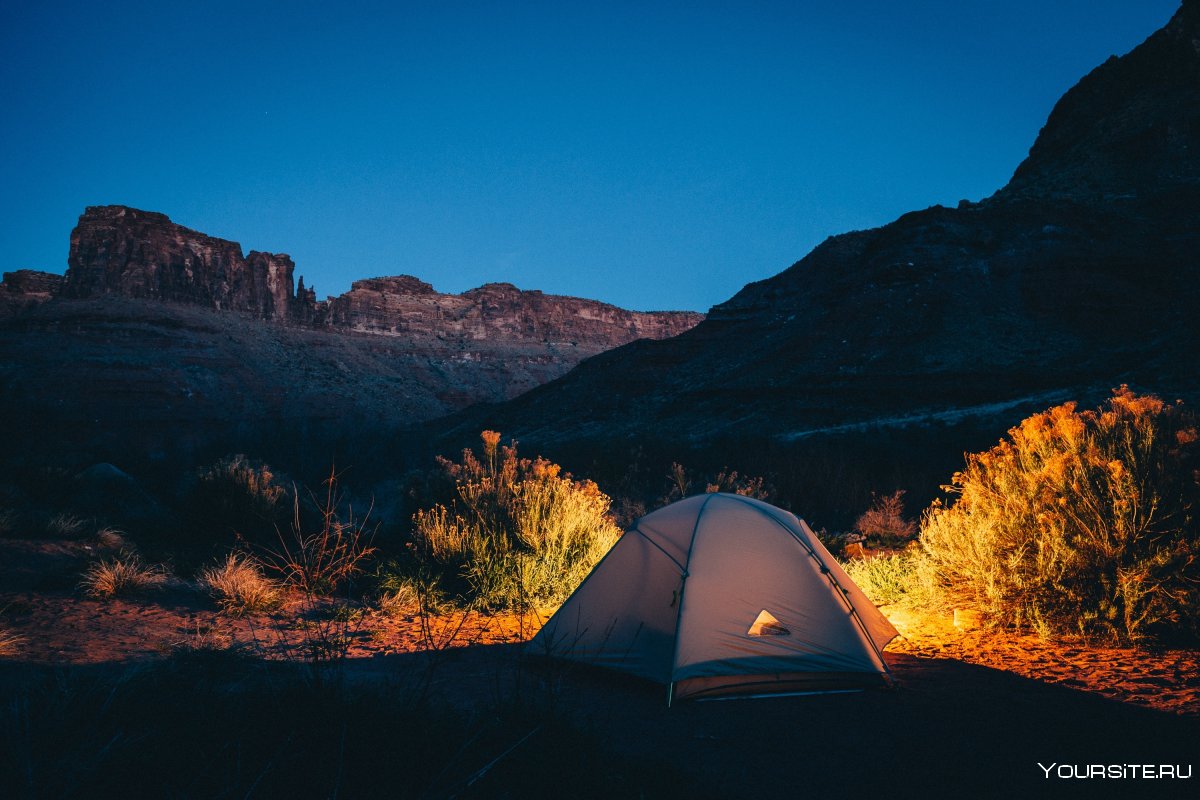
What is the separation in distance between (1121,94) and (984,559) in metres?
Result: 52.4

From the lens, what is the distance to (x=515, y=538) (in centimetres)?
823

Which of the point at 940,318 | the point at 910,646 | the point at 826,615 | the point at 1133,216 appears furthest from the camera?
the point at 1133,216

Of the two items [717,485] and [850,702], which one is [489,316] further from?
[850,702]

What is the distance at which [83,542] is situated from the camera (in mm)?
8266

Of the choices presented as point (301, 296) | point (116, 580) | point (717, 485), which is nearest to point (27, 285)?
point (301, 296)

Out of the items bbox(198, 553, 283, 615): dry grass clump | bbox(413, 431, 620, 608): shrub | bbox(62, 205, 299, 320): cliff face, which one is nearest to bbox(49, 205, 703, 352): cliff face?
bbox(62, 205, 299, 320): cliff face

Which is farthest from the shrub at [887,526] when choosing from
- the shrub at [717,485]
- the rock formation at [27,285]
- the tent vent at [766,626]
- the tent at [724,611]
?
the rock formation at [27,285]

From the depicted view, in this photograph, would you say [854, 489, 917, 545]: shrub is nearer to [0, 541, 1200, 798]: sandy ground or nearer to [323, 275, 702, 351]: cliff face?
[0, 541, 1200, 798]: sandy ground

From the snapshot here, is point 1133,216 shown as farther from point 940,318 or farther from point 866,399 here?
point 866,399

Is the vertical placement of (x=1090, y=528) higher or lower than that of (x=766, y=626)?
higher

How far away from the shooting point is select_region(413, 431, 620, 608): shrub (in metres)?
7.41

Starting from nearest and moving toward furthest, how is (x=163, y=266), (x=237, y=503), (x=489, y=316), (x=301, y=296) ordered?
(x=237, y=503), (x=163, y=266), (x=301, y=296), (x=489, y=316)

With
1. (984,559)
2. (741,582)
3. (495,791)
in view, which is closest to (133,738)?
(495,791)

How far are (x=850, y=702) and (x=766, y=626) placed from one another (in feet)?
2.48
